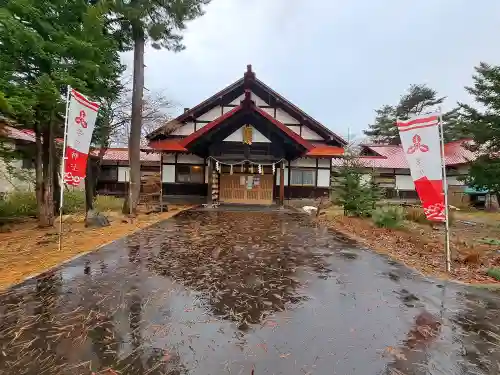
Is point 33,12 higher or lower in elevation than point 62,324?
higher

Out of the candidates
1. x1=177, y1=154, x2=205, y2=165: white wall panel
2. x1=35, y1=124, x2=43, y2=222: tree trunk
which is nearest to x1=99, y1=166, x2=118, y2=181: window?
x1=177, y1=154, x2=205, y2=165: white wall panel

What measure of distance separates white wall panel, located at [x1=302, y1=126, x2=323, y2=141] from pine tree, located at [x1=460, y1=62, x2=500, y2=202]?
326 inches

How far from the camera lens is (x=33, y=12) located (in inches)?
316

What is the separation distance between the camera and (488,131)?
15359mm

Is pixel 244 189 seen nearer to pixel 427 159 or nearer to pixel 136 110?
pixel 136 110

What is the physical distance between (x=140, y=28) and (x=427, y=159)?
1332cm

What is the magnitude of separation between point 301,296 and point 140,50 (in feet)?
48.0

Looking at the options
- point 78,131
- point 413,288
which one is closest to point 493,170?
point 413,288

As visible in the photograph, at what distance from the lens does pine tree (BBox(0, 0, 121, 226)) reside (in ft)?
25.5

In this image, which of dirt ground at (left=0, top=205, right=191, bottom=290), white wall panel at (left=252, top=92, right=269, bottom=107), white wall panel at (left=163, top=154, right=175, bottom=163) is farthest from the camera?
white wall panel at (left=252, top=92, right=269, bottom=107)

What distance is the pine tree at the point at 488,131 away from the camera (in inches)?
570

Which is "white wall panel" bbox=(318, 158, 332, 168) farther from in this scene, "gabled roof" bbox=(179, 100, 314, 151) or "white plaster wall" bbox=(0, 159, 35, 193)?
"white plaster wall" bbox=(0, 159, 35, 193)

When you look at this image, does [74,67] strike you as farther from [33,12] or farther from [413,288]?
[413,288]

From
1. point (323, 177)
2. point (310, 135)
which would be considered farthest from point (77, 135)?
point (323, 177)
